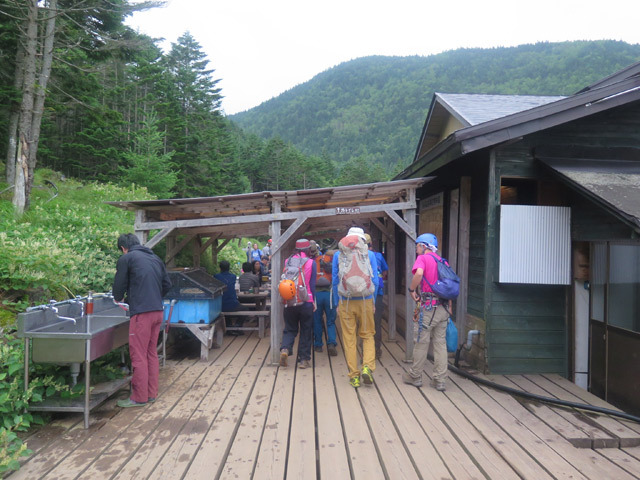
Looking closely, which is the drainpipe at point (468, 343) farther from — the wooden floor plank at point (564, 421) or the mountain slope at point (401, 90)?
the mountain slope at point (401, 90)

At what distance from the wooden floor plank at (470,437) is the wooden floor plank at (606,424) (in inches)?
40.6

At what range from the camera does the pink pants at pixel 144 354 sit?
14.3 ft

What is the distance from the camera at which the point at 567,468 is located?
10.7ft

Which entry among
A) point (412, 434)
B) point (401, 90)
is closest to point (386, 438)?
point (412, 434)

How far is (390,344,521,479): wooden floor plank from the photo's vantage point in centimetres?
322

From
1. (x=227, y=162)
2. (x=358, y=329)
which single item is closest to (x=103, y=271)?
(x=358, y=329)

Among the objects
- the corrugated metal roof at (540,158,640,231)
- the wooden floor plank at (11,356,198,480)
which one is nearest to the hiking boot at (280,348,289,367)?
the wooden floor plank at (11,356,198,480)

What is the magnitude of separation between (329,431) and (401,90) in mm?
127522

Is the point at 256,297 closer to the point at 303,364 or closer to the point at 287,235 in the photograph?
the point at 303,364

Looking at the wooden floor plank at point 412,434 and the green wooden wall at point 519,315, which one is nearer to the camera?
the wooden floor plank at point 412,434

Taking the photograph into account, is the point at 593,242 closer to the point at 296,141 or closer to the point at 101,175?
the point at 101,175

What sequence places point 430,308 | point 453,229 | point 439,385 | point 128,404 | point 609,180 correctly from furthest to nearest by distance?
point 453,229, point 439,385, point 430,308, point 609,180, point 128,404

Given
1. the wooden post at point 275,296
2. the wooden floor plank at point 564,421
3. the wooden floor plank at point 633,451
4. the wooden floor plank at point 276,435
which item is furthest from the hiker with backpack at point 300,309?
the wooden floor plank at point 633,451

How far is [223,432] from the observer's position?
385 cm
